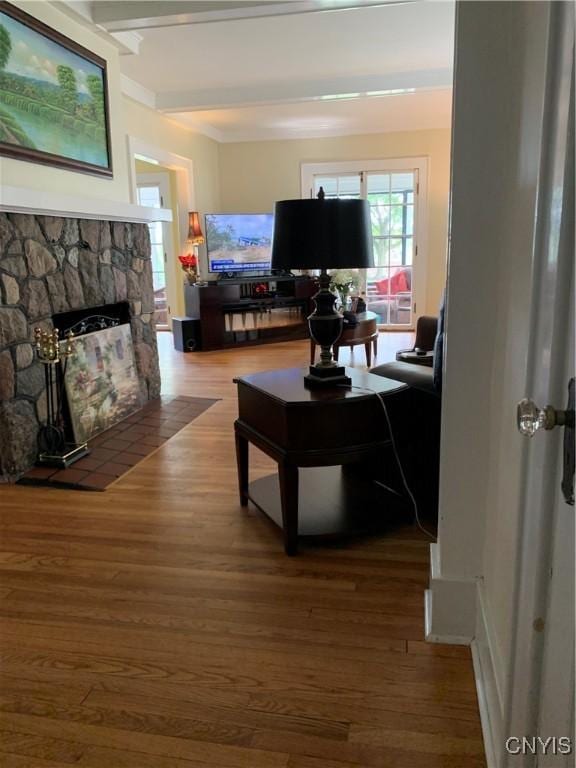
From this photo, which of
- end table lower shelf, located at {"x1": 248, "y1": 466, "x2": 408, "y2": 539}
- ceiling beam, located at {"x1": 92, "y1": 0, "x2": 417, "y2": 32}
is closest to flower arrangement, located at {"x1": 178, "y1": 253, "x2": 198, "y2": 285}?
ceiling beam, located at {"x1": 92, "y1": 0, "x2": 417, "y2": 32}

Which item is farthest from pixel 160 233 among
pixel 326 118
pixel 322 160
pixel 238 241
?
pixel 326 118

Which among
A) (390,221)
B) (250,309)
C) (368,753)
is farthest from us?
(390,221)

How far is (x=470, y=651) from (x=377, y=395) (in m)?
0.91

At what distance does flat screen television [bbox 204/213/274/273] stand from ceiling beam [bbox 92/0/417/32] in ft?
12.0

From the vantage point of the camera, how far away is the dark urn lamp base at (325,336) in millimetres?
2326

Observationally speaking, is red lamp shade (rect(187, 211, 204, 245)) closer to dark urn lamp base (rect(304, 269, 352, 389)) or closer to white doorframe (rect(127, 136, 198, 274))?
white doorframe (rect(127, 136, 198, 274))

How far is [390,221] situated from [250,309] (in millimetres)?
2251

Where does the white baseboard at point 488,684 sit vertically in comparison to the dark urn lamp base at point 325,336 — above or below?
below

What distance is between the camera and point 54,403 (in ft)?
10.9

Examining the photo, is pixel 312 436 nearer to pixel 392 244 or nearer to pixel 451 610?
pixel 451 610

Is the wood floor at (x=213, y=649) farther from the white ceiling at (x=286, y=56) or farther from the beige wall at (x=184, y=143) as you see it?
the beige wall at (x=184, y=143)

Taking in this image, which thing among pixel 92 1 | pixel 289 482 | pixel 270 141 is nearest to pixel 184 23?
pixel 92 1

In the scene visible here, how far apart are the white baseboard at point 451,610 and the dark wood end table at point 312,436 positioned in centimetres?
59
